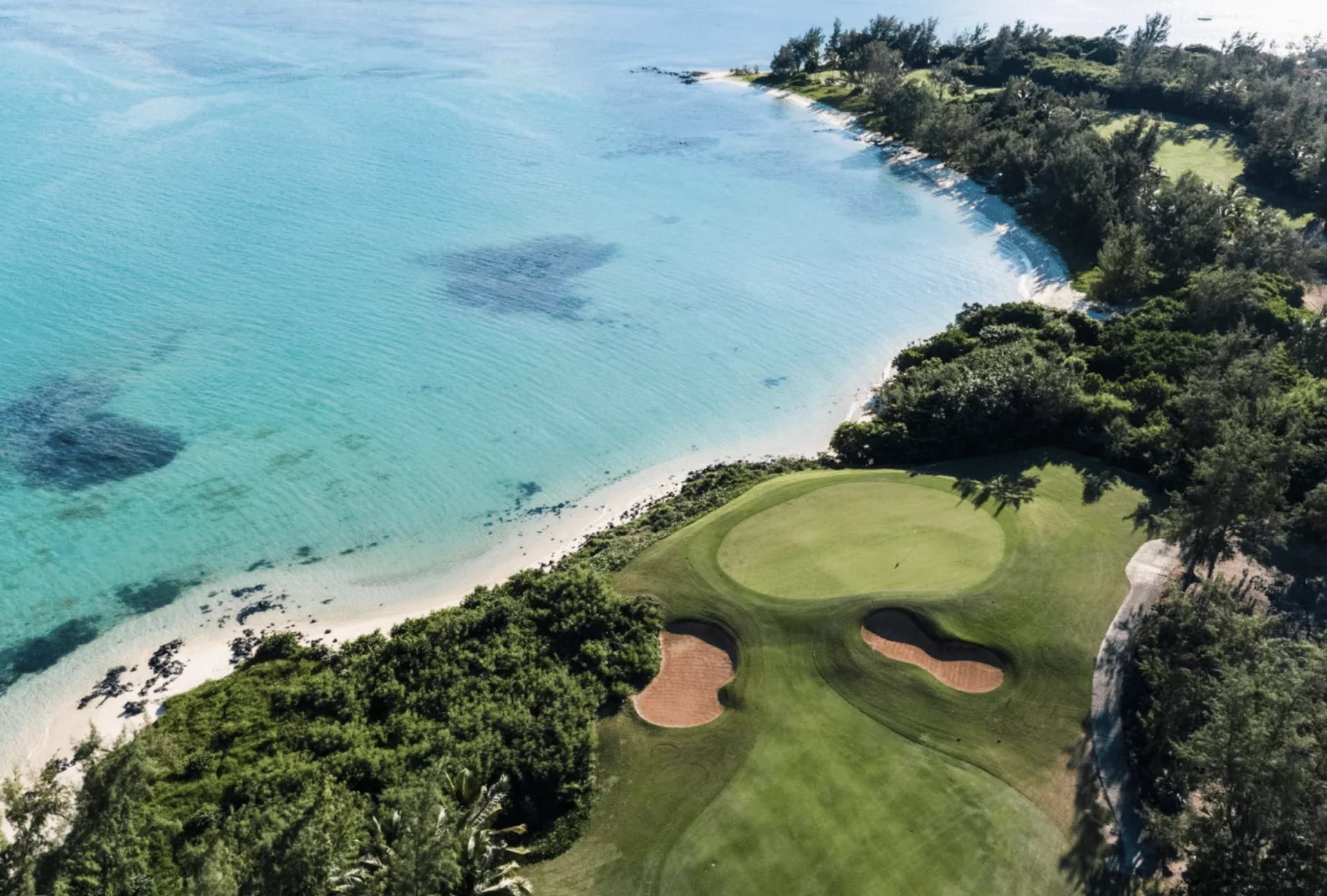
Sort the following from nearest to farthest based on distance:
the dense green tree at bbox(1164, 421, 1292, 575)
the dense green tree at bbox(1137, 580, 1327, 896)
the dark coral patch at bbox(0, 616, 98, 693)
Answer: the dense green tree at bbox(1137, 580, 1327, 896), the dense green tree at bbox(1164, 421, 1292, 575), the dark coral patch at bbox(0, 616, 98, 693)

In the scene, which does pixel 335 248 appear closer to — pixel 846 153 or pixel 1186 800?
pixel 846 153

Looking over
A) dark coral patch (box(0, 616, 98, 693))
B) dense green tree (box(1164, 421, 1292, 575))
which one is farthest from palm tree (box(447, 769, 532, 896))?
dense green tree (box(1164, 421, 1292, 575))

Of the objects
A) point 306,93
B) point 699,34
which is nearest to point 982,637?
point 306,93

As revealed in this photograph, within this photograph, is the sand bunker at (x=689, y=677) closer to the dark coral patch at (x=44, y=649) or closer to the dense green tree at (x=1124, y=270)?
the dark coral patch at (x=44, y=649)

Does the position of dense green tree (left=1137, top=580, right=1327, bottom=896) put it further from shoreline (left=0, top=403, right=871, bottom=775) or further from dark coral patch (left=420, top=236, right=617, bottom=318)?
dark coral patch (left=420, top=236, right=617, bottom=318)

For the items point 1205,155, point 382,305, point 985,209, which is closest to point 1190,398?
point 985,209

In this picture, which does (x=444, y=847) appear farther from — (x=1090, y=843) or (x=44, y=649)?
(x=44, y=649)
